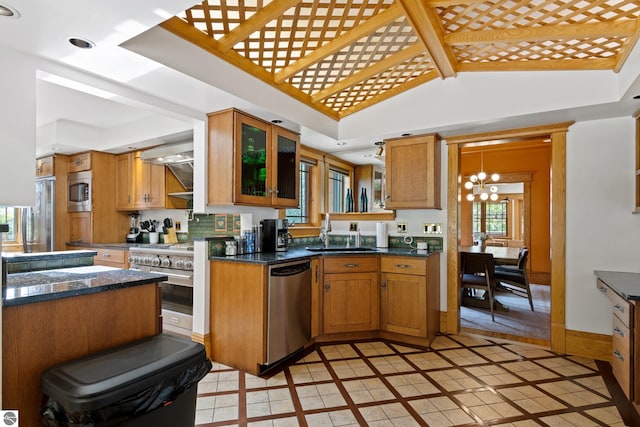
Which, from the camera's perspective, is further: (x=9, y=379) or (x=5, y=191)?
(x=5, y=191)

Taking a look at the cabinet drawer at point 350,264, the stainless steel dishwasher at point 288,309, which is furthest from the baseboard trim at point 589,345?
the stainless steel dishwasher at point 288,309

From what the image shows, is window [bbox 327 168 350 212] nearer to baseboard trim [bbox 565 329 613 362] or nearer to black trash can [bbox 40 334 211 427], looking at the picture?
baseboard trim [bbox 565 329 613 362]

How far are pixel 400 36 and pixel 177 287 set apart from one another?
294 cm

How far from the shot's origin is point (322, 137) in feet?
11.8

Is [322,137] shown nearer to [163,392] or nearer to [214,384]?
[214,384]

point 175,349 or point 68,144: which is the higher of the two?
point 68,144

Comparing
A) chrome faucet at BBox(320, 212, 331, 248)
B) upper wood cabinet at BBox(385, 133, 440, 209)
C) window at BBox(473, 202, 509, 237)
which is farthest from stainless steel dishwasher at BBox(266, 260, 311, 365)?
window at BBox(473, 202, 509, 237)

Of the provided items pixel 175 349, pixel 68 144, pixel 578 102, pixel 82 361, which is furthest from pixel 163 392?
pixel 68 144

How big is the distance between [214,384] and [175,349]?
3.68 feet

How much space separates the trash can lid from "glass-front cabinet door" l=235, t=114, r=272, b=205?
4.73ft

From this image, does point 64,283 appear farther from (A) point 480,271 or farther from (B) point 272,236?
(A) point 480,271

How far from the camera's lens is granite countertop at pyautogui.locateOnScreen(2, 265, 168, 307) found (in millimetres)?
1369

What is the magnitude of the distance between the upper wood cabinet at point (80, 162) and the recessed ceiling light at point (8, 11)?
10.6 feet

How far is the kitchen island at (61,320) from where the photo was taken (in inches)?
52.1
